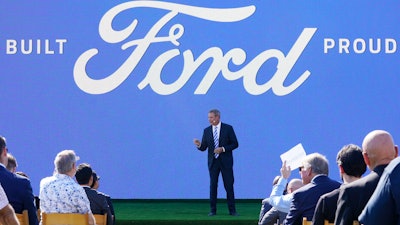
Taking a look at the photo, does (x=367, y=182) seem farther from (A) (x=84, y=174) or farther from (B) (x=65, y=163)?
(A) (x=84, y=174)

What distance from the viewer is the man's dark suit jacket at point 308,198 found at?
4.37m

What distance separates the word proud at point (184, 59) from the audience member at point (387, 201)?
25.0ft

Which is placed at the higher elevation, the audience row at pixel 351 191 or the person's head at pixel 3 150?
the person's head at pixel 3 150

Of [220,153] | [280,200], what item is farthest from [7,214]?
[220,153]

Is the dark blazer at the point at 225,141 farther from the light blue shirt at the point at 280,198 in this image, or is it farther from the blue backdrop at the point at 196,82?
the light blue shirt at the point at 280,198

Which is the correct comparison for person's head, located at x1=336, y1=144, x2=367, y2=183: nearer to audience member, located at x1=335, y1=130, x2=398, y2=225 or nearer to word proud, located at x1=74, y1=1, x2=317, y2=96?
audience member, located at x1=335, y1=130, x2=398, y2=225

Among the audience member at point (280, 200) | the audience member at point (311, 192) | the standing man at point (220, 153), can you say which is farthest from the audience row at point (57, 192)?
the standing man at point (220, 153)

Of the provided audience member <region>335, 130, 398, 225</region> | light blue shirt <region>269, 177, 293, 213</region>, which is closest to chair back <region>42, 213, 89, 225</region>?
light blue shirt <region>269, 177, 293, 213</region>

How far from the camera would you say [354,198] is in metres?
3.34

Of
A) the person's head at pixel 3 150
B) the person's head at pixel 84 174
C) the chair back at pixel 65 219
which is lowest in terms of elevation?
the chair back at pixel 65 219

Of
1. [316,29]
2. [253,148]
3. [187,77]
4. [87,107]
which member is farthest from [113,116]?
[316,29]

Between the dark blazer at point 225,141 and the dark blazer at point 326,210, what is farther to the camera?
the dark blazer at point 225,141

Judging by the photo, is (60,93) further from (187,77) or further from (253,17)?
(253,17)

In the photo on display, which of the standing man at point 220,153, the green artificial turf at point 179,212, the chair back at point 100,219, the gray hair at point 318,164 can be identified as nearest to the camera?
the gray hair at point 318,164
